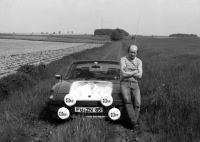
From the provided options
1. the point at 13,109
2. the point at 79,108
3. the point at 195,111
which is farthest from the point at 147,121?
the point at 13,109

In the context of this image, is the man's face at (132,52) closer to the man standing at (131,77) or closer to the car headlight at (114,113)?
the man standing at (131,77)

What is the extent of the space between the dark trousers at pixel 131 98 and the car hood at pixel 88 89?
24cm

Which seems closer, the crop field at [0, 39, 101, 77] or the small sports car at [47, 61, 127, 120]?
the small sports car at [47, 61, 127, 120]

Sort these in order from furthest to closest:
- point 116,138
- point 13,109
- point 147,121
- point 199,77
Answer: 1. point 199,77
2. point 13,109
3. point 147,121
4. point 116,138

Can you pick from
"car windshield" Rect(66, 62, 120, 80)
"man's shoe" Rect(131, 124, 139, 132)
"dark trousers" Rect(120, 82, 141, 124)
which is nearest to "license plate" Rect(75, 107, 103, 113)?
"dark trousers" Rect(120, 82, 141, 124)

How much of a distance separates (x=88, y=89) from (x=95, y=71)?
1.49m

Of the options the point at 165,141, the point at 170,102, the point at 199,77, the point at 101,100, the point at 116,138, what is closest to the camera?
the point at 165,141

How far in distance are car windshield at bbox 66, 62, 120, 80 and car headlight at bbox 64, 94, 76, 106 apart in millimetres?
1252

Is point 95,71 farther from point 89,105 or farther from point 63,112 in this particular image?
point 63,112

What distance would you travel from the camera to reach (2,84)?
822 cm

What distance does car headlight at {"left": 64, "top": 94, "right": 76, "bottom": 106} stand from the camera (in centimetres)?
418

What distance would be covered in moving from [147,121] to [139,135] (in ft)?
1.87

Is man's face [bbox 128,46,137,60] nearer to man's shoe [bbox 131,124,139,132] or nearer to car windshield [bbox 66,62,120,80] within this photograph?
car windshield [bbox 66,62,120,80]

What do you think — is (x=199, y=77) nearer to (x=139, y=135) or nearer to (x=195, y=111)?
(x=195, y=111)
